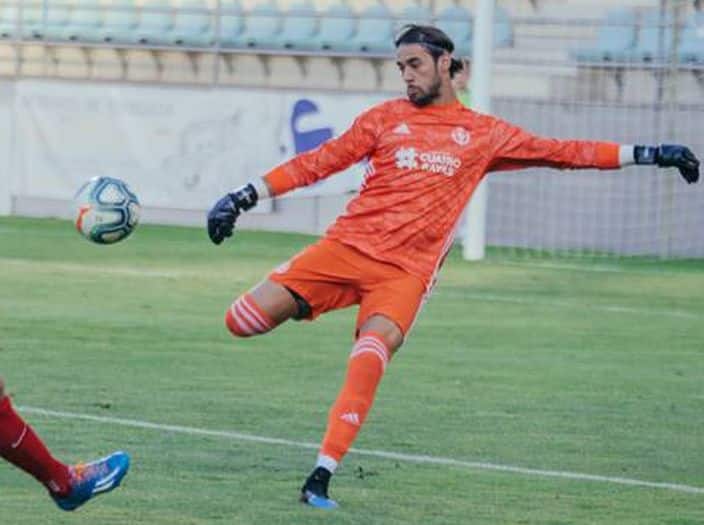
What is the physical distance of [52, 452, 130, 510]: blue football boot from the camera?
23.2 feet

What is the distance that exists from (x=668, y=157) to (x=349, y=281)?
4.60 feet

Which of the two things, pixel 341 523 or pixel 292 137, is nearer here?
pixel 341 523

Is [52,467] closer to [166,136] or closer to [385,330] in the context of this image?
[385,330]

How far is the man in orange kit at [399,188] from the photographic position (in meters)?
8.05

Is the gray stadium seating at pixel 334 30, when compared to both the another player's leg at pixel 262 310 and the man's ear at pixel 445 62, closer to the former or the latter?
the man's ear at pixel 445 62

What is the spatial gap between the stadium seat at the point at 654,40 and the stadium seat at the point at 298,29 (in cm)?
470

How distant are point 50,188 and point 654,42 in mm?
7406

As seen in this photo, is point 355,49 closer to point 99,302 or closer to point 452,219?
point 99,302

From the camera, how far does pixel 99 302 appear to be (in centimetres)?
1540

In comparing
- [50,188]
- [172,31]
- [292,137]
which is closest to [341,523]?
[292,137]

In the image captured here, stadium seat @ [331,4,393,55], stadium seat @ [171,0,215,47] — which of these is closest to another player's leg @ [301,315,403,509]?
stadium seat @ [331,4,393,55]

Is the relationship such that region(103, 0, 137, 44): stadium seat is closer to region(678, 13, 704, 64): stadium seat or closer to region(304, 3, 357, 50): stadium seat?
region(304, 3, 357, 50): stadium seat

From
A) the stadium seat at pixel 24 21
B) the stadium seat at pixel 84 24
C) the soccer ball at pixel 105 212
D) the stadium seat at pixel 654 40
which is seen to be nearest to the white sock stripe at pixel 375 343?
the soccer ball at pixel 105 212

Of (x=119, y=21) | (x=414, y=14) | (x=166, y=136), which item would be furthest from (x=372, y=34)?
(x=119, y=21)
